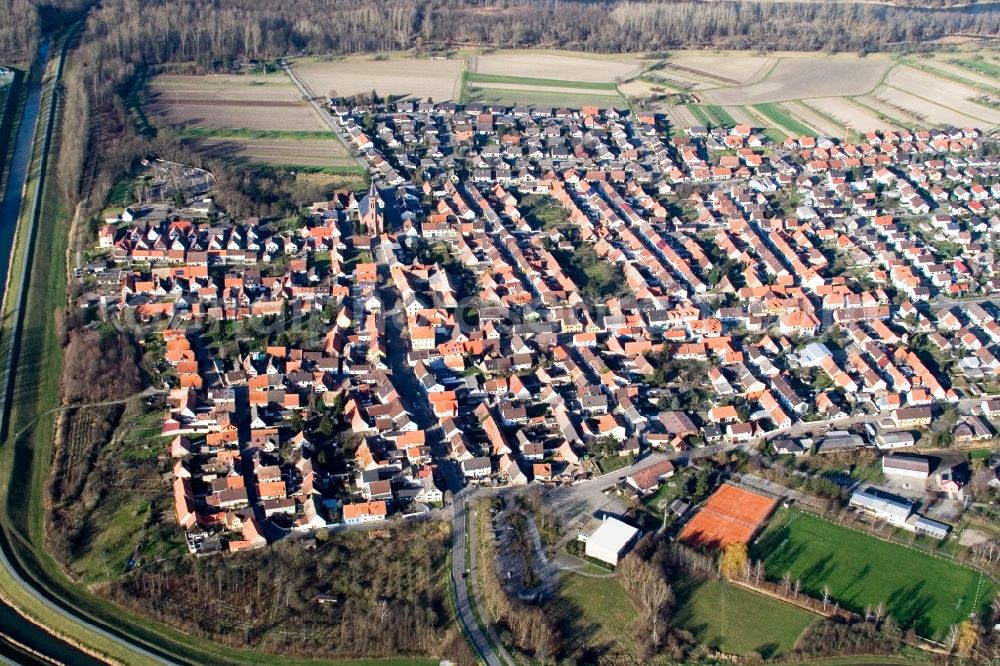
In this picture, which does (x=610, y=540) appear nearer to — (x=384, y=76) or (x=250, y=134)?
(x=250, y=134)

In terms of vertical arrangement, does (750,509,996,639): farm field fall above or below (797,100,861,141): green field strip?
below

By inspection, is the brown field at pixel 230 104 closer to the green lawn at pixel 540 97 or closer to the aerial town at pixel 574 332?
the aerial town at pixel 574 332

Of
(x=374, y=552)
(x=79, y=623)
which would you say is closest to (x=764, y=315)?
(x=374, y=552)

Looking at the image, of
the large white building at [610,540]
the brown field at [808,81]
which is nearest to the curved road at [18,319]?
the large white building at [610,540]

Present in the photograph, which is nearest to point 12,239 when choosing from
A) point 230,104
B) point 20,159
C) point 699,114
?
point 20,159

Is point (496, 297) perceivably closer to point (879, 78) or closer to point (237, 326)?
point (237, 326)

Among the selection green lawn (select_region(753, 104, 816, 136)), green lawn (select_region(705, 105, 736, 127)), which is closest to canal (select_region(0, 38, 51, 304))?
green lawn (select_region(705, 105, 736, 127))

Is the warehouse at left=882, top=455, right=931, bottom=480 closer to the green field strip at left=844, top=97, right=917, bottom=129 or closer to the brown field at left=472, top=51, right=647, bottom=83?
the green field strip at left=844, top=97, right=917, bottom=129
